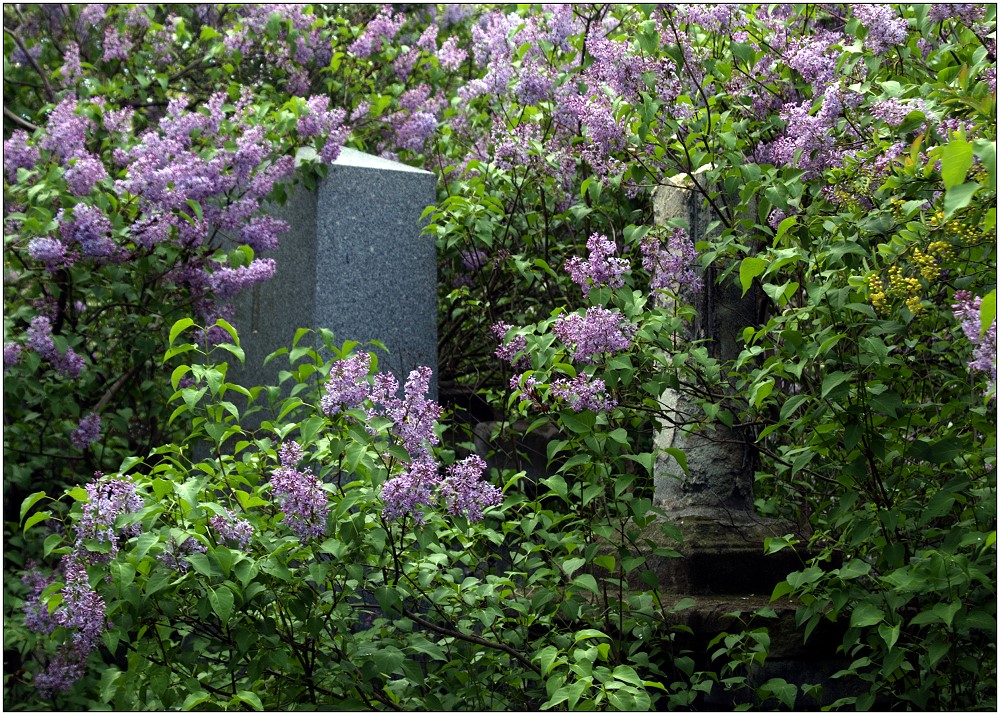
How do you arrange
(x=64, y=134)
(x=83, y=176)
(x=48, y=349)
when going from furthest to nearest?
(x=64, y=134) < (x=48, y=349) < (x=83, y=176)

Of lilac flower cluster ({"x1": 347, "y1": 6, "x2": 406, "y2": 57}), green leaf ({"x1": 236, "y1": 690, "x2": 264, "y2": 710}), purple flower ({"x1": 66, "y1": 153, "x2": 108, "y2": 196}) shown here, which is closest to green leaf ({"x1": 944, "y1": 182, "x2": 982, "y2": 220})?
green leaf ({"x1": 236, "y1": 690, "x2": 264, "y2": 710})

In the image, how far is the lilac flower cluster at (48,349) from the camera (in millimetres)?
4148

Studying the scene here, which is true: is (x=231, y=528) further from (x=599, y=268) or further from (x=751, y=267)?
(x=751, y=267)

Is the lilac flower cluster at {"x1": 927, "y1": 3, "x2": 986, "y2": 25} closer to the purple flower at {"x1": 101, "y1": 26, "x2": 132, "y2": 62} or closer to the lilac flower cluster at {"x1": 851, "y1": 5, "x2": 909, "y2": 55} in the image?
the lilac flower cluster at {"x1": 851, "y1": 5, "x2": 909, "y2": 55}

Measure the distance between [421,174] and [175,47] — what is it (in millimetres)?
2259

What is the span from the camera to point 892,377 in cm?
262

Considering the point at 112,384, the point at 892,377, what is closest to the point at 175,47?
the point at 112,384

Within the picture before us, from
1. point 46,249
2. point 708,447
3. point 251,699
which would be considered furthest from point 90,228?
point 708,447

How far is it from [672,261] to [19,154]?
2.91 m

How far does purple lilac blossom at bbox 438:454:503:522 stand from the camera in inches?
98.9

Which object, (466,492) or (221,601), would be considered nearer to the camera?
(221,601)

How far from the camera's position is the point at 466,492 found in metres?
2.52

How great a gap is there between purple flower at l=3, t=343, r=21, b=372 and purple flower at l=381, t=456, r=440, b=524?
237 cm

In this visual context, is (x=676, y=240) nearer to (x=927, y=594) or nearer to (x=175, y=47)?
(x=927, y=594)
